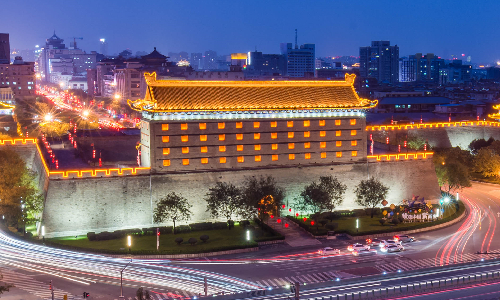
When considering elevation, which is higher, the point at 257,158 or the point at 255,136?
the point at 255,136

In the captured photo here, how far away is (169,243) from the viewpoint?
45.9m

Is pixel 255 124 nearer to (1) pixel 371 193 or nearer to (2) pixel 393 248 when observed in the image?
(1) pixel 371 193

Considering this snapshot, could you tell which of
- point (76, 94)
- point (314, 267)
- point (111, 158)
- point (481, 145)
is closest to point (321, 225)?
point (314, 267)

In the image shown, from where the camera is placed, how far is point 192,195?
52.0 m

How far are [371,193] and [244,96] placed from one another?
1466cm

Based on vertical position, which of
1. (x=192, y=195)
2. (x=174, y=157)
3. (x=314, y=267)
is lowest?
(x=314, y=267)

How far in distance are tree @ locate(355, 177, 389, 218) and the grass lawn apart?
12.5 metres

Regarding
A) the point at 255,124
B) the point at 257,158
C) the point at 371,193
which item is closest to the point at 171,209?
the point at 257,158

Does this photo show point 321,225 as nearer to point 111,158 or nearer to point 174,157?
point 174,157

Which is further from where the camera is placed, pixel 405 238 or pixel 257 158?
pixel 257 158

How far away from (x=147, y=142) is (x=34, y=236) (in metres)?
12.1

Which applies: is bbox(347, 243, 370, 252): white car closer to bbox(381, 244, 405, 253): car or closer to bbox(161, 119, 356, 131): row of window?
bbox(381, 244, 405, 253): car

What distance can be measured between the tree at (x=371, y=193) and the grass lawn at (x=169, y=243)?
12.5m

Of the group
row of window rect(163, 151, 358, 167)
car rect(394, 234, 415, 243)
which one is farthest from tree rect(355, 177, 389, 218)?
car rect(394, 234, 415, 243)
